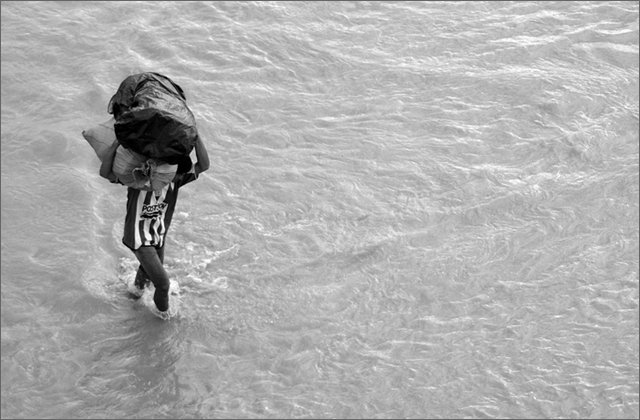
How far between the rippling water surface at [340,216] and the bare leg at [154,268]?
1.28ft

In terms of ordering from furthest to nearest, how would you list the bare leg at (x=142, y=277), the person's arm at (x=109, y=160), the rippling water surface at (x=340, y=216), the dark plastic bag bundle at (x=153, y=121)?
1. the bare leg at (x=142, y=277)
2. the rippling water surface at (x=340, y=216)
3. the person's arm at (x=109, y=160)
4. the dark plastic bag bundle at (x=153, y=121)

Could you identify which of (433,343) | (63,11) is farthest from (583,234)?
(63,11)

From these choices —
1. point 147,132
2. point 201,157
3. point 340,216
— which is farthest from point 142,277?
point 340,216

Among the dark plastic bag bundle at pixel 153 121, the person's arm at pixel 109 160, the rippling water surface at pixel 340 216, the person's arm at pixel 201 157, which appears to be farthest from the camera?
the rippling water surface at pixel 340 216

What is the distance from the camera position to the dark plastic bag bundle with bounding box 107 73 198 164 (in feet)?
17.0

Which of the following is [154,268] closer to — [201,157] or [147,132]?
[201,157]

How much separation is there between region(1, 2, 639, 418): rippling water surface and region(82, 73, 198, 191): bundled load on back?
137 centimetres

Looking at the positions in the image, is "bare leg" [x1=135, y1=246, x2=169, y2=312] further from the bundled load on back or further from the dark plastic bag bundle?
the dark plastic bag bundle

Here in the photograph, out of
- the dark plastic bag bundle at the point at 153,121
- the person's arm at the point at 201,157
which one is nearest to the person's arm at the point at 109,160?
the dark plastic bag bundle at the point at 153,121

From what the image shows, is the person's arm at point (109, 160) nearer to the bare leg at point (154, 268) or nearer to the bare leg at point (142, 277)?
the bare leg at point (154, 268)

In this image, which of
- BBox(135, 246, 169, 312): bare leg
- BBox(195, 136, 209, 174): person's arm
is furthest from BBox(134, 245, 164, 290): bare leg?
BBox(195, 136, 209, 174): person's arm

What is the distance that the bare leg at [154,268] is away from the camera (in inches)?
231

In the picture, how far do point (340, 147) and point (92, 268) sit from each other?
7.72 ft

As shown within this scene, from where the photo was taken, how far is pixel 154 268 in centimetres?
593
